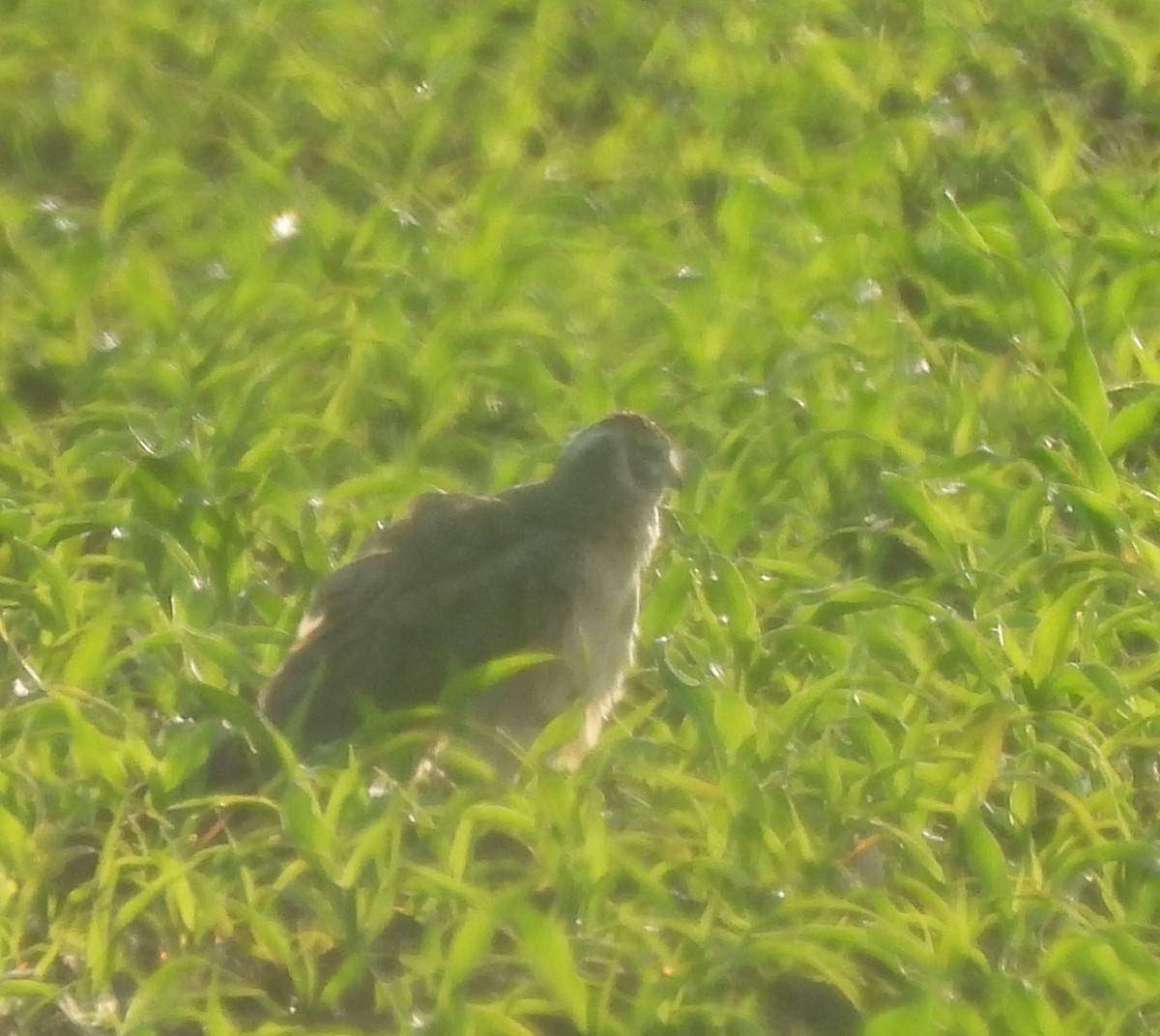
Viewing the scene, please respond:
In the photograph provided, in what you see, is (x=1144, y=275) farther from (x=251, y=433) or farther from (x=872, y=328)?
(x=251, y=433)

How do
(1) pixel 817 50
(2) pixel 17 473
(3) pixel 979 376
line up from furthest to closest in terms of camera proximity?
(1) pixel 817 50 < (3) pixel 979 376 < (2) pixel 17 473

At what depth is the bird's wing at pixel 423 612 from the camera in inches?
156

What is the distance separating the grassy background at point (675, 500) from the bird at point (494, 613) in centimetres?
14

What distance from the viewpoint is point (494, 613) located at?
405 cm

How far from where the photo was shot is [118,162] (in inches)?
244

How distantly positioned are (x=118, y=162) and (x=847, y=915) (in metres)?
3.32

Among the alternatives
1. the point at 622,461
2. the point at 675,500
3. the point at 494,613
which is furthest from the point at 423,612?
the point at 675,500

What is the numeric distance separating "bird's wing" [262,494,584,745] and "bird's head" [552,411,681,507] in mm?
137

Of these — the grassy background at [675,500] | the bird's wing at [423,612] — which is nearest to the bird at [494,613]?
the bird's wing at [423,612]

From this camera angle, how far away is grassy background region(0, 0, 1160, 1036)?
3.67 meters

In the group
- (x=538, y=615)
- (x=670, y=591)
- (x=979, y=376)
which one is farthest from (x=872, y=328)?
(x=538, y=615)

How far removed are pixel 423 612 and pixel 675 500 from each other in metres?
1.01

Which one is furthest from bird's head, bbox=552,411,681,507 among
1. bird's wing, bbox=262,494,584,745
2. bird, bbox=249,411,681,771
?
bird's wing, bbox=262,494,584,745

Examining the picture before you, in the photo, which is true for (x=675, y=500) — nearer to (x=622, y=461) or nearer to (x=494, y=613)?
(x=622, y=461)
